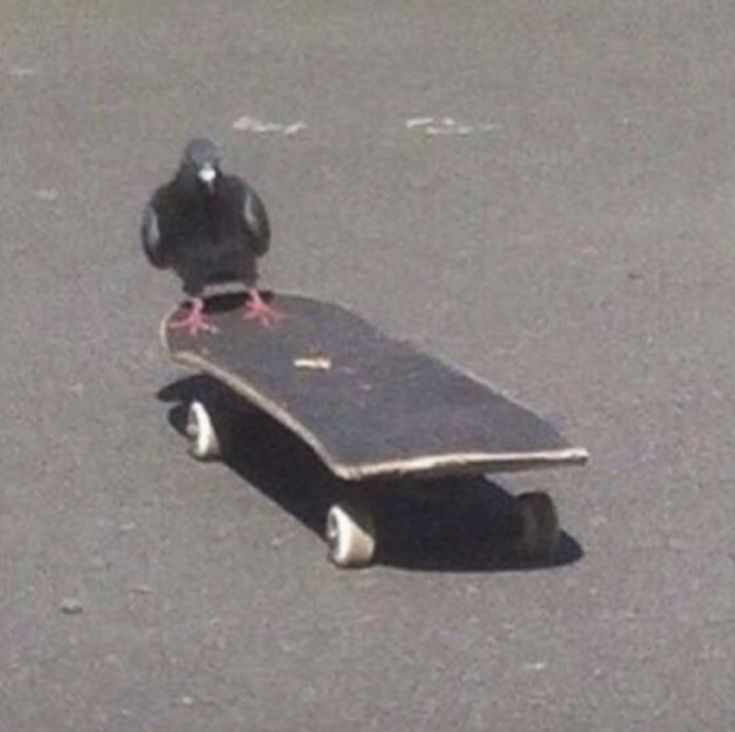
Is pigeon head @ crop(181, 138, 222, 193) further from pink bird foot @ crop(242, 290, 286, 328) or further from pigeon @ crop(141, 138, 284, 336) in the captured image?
pink bird foot @ crop(242, 290, 286, 328)

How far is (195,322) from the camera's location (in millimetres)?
6945

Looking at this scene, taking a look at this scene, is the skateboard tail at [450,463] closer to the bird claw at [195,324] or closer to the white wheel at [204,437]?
A: the white wheel at [204,437]

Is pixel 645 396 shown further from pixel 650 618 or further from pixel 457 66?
pixel 457 66

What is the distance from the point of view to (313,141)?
9.84 meters

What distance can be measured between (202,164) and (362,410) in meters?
0.86

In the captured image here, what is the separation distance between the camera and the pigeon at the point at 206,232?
6.97 metres

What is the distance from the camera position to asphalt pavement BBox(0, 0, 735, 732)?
5.78 m

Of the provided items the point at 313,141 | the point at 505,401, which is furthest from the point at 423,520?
the point at 313,141

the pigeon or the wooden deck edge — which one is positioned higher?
the pigeon

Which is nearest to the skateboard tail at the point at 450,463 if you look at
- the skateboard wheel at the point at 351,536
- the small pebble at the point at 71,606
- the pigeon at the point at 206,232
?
the skateboard wheel at the point at 351,536

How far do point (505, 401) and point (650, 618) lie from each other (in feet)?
1.96

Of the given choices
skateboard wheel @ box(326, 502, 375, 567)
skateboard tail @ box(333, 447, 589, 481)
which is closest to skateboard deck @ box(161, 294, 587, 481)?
skateboard tail @ box(333, 447, 589, 481)

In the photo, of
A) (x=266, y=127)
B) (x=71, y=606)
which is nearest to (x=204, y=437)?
(x=71, y=606)

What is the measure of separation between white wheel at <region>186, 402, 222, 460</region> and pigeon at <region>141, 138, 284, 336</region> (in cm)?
21
